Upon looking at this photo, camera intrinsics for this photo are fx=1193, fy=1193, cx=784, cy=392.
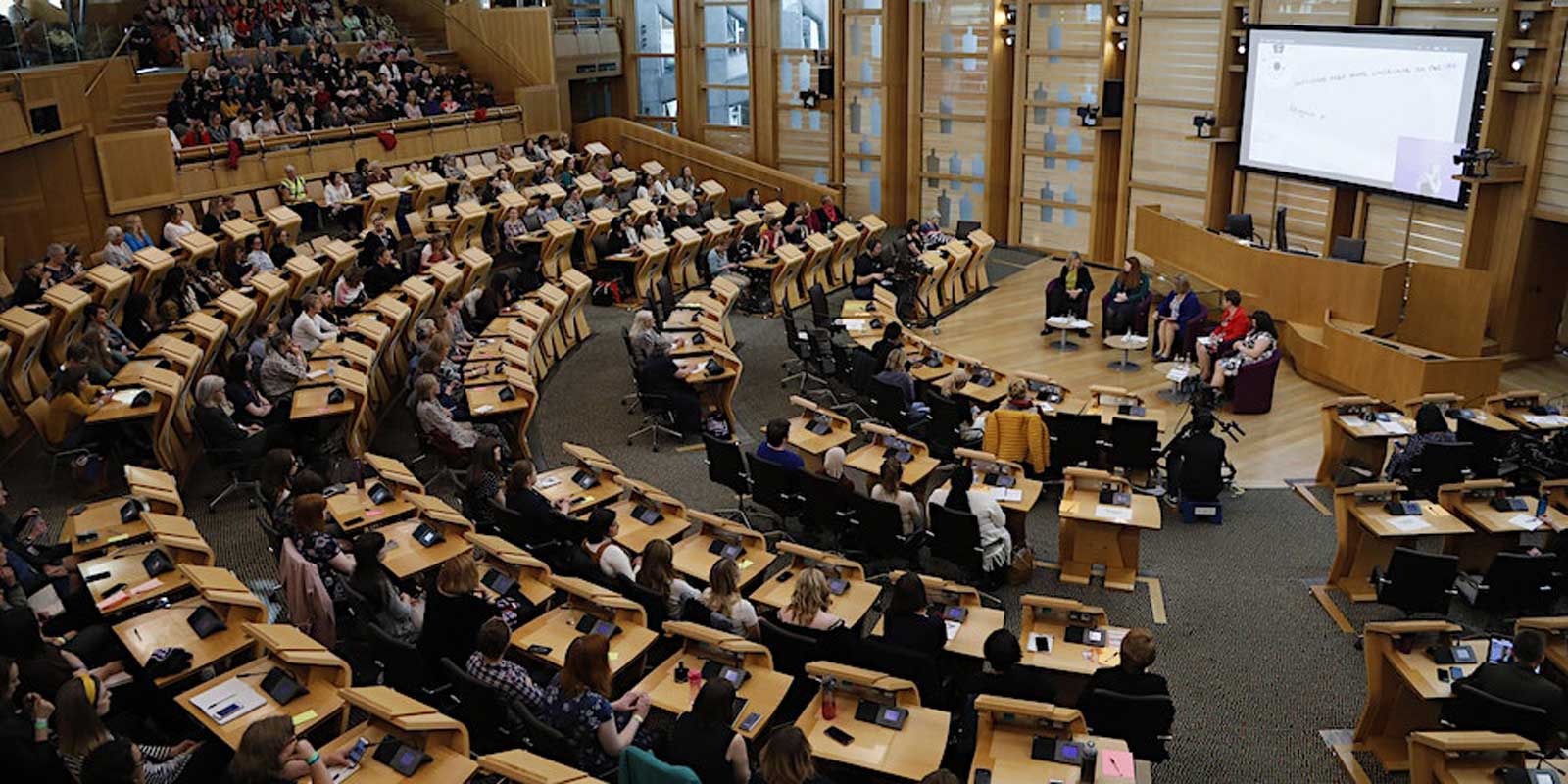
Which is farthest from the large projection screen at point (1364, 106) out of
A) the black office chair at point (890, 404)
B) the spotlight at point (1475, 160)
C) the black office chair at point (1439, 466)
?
the black office chair at point (890, 404)

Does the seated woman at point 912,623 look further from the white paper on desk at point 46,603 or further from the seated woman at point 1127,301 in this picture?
the seated woman at point 1127,301

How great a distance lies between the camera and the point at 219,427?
403 inches

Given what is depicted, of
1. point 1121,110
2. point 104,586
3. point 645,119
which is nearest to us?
point 104,586

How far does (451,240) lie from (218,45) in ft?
23.0

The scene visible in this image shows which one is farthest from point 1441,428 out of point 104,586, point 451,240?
point 451,240

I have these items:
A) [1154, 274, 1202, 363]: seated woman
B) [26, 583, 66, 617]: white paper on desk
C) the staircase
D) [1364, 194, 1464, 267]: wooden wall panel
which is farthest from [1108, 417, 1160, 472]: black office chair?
the staircase

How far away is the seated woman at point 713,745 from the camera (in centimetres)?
566

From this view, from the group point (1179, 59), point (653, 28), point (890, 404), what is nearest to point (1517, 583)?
point (890, 404)

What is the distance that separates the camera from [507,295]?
48.3 feet

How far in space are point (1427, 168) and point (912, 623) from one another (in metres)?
11.3

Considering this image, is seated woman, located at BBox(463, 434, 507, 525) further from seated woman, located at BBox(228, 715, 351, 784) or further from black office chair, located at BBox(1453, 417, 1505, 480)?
black office chair, located at BBox(1453, 417, 1505, 480)

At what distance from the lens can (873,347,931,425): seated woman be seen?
38.9 ft

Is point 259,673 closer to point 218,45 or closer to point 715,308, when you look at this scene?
point 715,308

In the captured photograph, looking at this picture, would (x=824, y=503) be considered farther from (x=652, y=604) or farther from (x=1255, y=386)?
(x=1255, y=386)
